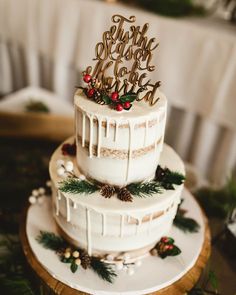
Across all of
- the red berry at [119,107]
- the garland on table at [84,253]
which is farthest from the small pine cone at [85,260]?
the red berry at [119,107]

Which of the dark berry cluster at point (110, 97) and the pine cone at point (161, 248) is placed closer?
the dark berry cluster at point (110, 97)

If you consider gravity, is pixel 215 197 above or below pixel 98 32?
below

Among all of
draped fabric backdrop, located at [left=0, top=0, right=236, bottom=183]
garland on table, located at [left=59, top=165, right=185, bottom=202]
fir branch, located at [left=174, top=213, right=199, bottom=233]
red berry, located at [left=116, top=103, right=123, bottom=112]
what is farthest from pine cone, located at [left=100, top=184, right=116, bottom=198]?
draped fabric backdrop, located at [left=0, top=0, right=236, bottom=183]

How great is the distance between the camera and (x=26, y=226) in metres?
1.26

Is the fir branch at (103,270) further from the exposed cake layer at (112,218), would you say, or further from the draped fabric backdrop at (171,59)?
the draped fabric backdrop at (171,59)

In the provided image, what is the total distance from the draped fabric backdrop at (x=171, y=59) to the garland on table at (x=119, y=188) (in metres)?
1.04

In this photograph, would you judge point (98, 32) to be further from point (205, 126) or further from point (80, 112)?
point (80, 112)

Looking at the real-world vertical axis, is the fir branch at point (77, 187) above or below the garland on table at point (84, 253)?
above

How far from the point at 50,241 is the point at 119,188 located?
0.33 m

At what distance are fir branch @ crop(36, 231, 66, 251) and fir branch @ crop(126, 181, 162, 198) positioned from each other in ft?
1.09

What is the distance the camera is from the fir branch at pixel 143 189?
3.49 feet

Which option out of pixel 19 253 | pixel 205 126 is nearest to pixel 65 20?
pixel 205 126

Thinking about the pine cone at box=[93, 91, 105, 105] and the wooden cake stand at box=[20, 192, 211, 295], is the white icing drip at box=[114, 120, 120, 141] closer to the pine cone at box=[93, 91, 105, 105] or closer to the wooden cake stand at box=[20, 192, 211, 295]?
the pine cone at box=[93, 91, 105, 105]

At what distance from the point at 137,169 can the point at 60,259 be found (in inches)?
15.6
